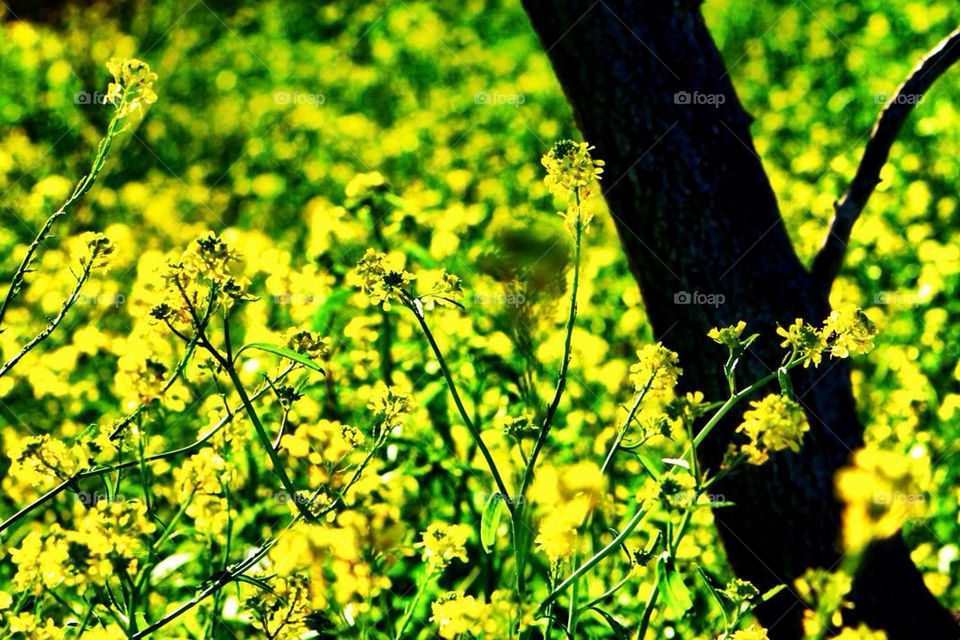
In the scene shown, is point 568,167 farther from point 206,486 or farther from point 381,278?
point 206,486

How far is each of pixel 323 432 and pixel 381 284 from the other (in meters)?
0.55

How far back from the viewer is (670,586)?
1270mm

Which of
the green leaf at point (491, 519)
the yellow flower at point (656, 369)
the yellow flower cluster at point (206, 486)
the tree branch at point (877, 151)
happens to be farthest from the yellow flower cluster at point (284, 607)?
the tree branch at point (877, 151)

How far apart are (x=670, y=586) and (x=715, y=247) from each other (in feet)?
2.79

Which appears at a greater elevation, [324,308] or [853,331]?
[324,308]

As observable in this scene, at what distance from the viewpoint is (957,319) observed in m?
3.32

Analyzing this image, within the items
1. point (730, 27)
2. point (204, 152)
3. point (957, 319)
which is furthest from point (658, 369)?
point (730, 27)

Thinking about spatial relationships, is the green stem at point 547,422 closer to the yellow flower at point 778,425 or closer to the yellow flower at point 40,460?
the yellow flower at point 778,425

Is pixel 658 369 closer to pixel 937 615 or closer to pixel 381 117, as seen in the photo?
pixel 937 615

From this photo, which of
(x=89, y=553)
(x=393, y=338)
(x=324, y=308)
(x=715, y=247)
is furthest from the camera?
(x=393, y=338)

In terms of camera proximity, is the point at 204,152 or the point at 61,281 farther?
the point at 204,152

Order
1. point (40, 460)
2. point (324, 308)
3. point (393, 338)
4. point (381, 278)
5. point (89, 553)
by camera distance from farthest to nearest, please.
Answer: point (393, 338) < point (324, 308) < point (381, 278) < point (40, 460) < point (89, 553)

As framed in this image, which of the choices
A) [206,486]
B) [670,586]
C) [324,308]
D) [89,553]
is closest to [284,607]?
[206,486]

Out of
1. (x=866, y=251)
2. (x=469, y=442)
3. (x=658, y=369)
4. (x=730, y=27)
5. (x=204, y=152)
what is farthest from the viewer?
(x=730, y=27)
